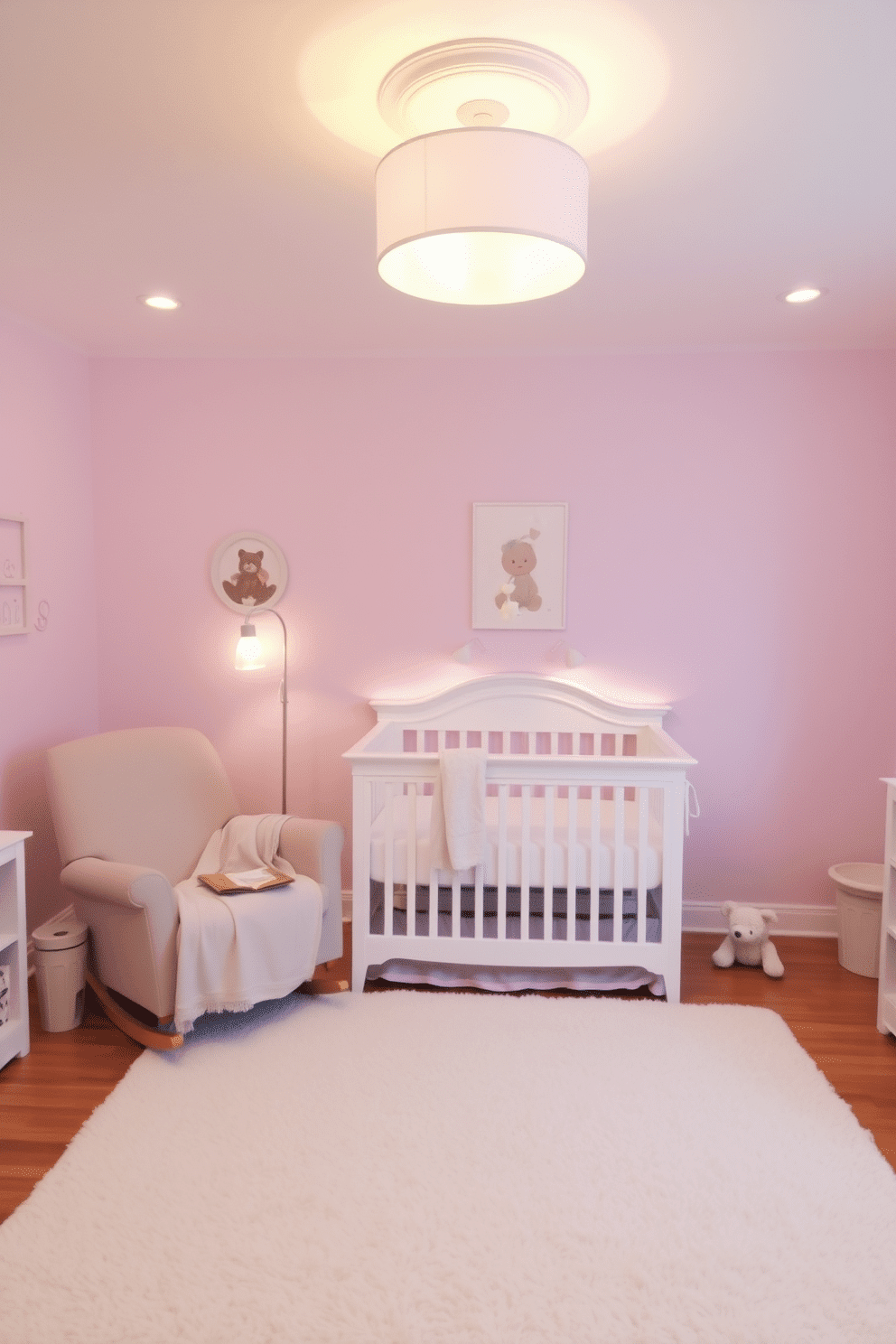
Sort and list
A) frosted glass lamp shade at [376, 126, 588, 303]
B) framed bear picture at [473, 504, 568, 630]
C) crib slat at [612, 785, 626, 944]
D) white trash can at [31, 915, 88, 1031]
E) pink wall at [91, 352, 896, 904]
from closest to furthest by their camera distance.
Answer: frosted glass lamp shade at [376, 126, 588, 303], white trash can at [31, 915, 88, 1031], crib slat at [612, 785, 626, 944], pink wall at [91, 352, 896, 904], framed bear picture at [473, 504, 568, 630]

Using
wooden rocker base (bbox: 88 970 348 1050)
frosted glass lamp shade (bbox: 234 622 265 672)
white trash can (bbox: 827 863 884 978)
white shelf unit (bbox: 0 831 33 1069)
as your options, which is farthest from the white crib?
white shelf unit (bbox: 0 831 33 1069)

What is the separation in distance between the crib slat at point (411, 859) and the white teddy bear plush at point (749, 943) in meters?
1.15

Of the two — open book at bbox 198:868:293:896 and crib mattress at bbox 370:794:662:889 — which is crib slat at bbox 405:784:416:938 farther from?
open book at bbox 198:868:293:896

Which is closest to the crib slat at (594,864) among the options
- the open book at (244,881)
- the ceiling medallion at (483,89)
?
the open book at (244,881)

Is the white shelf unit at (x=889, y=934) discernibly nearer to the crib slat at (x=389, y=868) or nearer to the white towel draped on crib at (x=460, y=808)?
the white towel draped on crib at (x=460, y=808)

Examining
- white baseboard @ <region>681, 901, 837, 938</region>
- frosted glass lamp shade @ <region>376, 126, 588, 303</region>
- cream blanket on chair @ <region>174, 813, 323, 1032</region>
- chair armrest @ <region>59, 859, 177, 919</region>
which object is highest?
frosted glass lamp shade @ <region>376, 126, 588, 303</region>

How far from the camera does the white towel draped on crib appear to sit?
276 centimetres

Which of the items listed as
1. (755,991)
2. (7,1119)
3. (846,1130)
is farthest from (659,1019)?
(7,1119)

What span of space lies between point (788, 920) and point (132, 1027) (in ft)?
8.21

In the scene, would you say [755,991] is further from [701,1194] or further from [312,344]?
[312,344]

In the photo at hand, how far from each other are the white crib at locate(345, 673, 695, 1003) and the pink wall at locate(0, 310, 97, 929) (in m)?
1.22

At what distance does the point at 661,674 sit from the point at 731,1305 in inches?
90.0

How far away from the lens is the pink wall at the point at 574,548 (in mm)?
3438

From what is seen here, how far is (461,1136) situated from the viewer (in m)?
2.11
